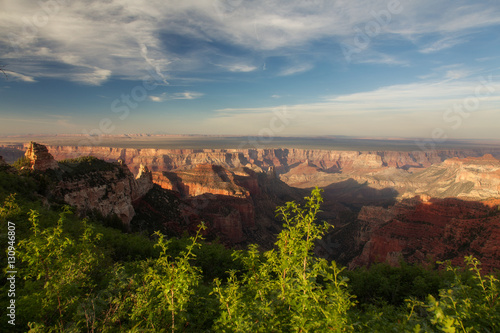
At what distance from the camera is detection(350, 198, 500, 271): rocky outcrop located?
42.7m

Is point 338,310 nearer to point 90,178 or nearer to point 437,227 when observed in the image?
point 90,178

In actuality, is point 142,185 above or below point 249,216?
above

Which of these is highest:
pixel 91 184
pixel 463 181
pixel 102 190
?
pixel 91 184

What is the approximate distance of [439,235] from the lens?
5112 centimetres

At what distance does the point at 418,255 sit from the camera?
49375 millimetres

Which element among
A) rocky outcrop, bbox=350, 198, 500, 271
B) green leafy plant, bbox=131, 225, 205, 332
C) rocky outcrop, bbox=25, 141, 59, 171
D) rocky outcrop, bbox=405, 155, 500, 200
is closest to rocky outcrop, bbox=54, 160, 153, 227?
rocky outcrop, bbox=25, 141, 59, 171

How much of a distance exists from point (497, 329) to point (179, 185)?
3829 inches

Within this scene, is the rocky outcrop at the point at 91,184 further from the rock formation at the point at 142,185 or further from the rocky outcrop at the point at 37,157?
the rock formation at the point at 142,185

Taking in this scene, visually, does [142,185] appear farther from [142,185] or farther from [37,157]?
[37,157]

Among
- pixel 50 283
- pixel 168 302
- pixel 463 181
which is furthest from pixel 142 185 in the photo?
pixel 463 181

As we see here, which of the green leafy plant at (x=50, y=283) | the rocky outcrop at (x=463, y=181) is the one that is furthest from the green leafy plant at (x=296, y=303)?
the rocky outcrop at (x=463, y=181)

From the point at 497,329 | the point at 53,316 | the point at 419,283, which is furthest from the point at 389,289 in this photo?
the point at 53,316

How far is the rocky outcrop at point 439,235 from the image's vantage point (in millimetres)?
42656

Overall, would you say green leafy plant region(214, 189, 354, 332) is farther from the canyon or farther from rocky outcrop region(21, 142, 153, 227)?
rocky outcrop region(21, 142, 153, 227)
